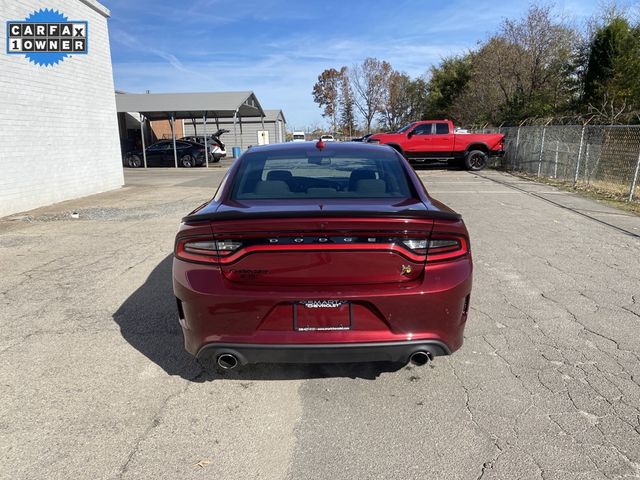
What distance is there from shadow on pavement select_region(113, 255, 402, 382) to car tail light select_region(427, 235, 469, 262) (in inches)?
40.5

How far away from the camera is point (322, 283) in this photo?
104 inches

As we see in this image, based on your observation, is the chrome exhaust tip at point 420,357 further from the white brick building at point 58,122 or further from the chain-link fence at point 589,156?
the chain-link fence at point 589,156

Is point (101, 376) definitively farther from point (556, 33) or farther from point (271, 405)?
point (556, 33)

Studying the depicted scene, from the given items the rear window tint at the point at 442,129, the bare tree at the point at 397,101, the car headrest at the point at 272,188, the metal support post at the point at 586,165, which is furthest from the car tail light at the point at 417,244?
the bare tree at the point at 397,101

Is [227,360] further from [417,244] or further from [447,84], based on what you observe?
[447,84]

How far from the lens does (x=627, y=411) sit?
278cm

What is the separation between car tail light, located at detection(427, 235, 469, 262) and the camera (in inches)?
107

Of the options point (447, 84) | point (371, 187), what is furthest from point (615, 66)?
point (371, 187)

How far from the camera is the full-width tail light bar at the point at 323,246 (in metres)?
2.62

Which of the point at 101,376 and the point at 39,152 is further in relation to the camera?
the point at 39,152

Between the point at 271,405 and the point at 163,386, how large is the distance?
0.76 m

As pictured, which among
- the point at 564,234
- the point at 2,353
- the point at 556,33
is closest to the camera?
the point at 2,353

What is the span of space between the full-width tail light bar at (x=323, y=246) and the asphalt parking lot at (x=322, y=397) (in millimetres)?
944

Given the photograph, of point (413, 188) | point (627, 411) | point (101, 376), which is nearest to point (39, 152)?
point (101, 376)
